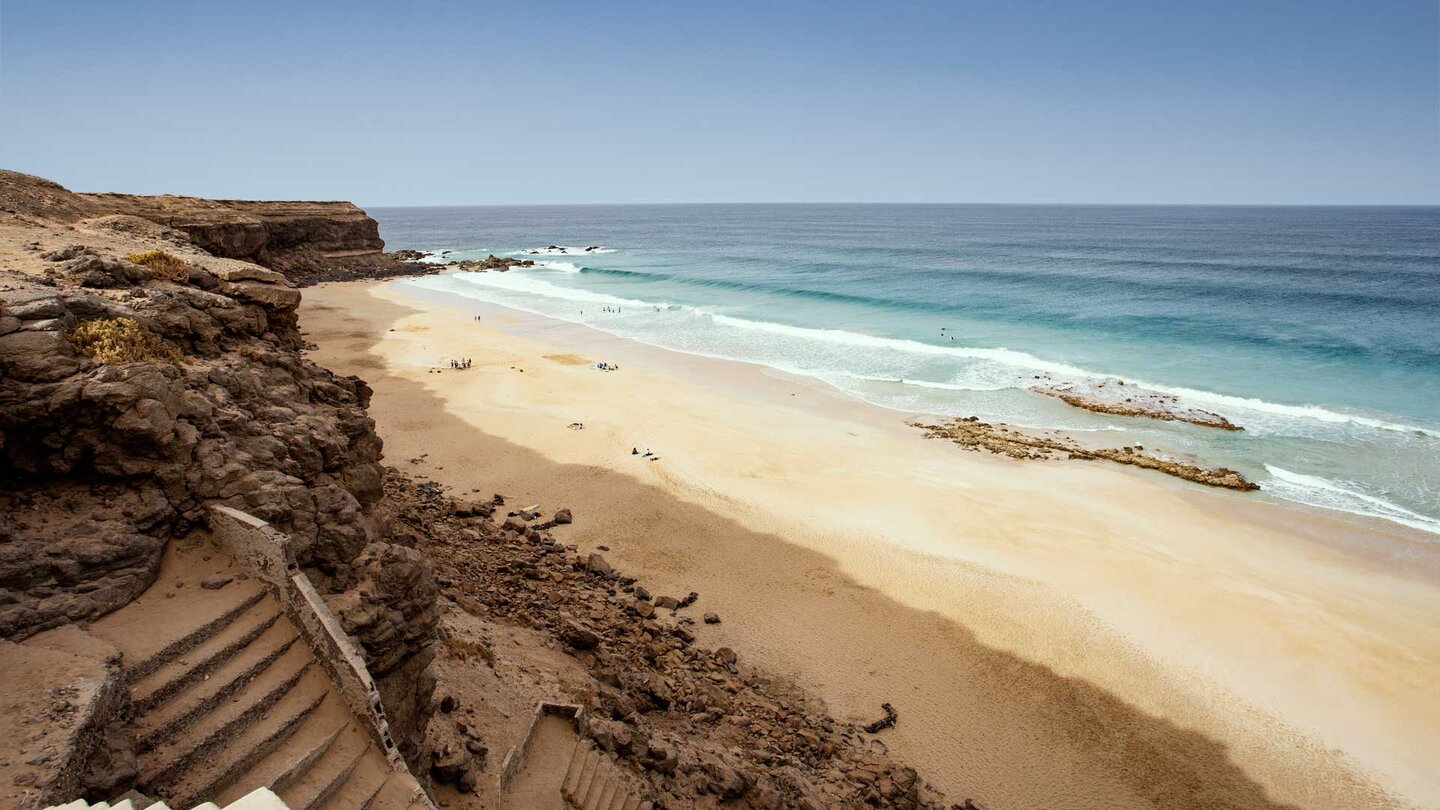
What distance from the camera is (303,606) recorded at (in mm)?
6629

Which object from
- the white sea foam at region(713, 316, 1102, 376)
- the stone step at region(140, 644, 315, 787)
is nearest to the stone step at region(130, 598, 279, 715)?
the stone step at region(140, 644, 315, 787)

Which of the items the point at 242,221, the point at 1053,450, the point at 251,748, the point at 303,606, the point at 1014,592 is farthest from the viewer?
the point at 242,221

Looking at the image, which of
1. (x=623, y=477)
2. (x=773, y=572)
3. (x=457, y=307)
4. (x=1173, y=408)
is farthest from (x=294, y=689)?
(x=457, y=307)

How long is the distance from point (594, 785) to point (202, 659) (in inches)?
186

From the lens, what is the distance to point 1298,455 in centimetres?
2395

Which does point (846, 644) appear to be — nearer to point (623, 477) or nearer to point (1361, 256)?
point (623, 477)

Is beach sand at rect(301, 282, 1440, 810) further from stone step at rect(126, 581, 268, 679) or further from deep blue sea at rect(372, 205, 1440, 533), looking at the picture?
stone step at rect(126, 581, 268, 679)

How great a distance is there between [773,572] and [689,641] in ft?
11.0

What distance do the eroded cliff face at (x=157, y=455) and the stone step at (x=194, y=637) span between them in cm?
74

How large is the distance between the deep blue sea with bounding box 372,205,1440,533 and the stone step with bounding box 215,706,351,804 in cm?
2523

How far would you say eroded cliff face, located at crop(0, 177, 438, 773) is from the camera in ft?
21.6

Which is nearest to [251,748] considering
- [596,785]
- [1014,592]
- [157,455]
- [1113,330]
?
[157,455]

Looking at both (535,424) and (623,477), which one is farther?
(535,424)

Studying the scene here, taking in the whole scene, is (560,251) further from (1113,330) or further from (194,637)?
(194,637)
